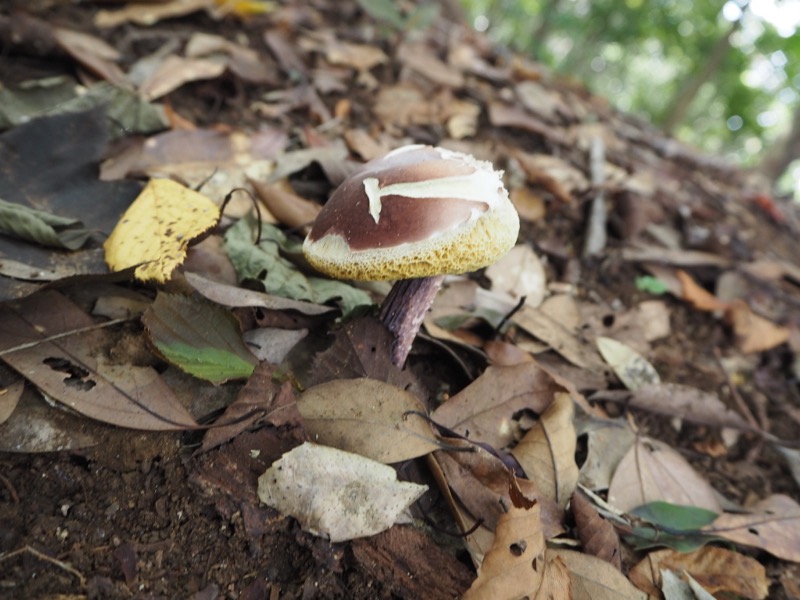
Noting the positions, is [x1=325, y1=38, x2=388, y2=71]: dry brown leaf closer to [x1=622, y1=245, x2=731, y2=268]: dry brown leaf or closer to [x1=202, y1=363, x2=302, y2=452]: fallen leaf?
[x1=622, y1=245, x2=731, y2=268]: dry brown leaf

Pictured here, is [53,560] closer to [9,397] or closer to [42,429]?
[42,429]

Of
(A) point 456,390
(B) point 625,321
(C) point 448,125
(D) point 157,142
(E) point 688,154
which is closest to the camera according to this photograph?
(A) point 456,390

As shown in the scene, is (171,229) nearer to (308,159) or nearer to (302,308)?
(302,308)

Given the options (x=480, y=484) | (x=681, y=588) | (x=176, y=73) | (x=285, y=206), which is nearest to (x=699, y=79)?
(x=176, y=73)

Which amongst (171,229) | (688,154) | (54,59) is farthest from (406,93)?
(688,154)

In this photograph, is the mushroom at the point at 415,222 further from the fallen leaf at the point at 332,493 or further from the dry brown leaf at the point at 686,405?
the dry brown leaf at the point at 686,405

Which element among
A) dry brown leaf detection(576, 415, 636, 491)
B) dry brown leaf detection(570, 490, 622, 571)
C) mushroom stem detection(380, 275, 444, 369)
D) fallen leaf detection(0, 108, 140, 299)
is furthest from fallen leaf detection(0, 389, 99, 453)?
dry brown leaf detection(576, 415, 636, 491)
